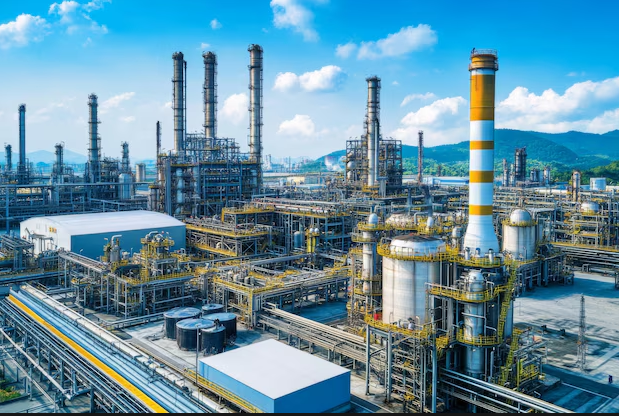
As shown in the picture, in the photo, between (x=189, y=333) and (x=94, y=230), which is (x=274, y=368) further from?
(x=94, y=230)

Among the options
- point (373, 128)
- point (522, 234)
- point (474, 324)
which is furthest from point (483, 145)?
point (373, 128)

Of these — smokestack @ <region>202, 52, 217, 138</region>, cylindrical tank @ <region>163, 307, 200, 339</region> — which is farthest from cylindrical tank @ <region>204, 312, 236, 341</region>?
smokestack @ <region>202, 52, 217, 138</region>

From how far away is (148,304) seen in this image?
1249 inches

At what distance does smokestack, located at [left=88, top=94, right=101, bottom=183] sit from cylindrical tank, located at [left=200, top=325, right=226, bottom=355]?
5079 cm

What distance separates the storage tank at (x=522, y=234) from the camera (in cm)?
3994

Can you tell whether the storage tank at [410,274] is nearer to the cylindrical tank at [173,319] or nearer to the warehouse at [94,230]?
the cylindrical tank at [173,319]

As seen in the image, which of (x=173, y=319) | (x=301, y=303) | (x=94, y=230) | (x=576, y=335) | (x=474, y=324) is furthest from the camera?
(x=94, y=230)

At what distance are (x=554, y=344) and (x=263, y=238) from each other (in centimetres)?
2302

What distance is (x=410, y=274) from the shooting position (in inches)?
856

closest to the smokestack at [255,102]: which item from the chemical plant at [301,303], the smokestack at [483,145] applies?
the chemical plant at [301,303]

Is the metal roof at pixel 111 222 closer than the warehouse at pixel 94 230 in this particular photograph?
No

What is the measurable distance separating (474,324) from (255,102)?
47.6 m

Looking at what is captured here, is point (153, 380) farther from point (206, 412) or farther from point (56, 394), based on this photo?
point (56, 394)

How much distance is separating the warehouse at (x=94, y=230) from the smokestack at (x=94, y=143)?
24.1 meters
